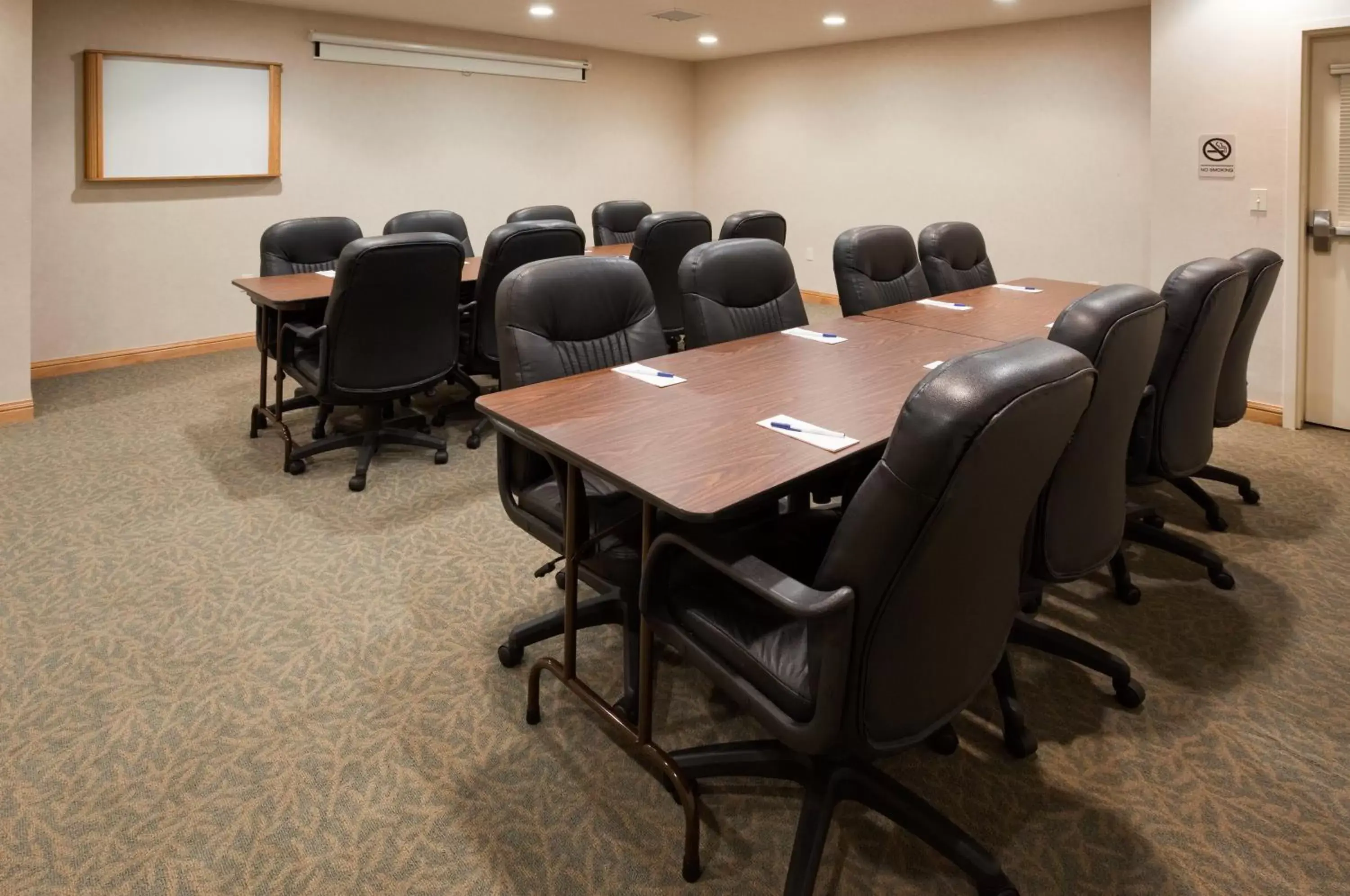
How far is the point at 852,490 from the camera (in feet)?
7.18

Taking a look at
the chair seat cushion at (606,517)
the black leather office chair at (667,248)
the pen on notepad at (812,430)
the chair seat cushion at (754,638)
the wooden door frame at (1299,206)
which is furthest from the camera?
the black leather office chair at (667,248)

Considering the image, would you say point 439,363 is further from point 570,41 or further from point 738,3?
point 570,41

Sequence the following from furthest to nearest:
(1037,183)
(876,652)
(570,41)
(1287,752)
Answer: (570,41) → (1037,183) → (1287,752) → (876,652)

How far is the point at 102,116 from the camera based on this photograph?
17.4 ft

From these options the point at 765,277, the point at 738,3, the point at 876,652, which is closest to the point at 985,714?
the point at 876,652

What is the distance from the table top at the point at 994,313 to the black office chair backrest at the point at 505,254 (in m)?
1.54

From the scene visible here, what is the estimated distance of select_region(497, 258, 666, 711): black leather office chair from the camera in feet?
6.66

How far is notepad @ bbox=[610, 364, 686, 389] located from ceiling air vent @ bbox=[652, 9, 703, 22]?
457 cm

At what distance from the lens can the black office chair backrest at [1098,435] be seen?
1.71 meters

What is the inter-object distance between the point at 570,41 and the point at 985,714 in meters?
7.03

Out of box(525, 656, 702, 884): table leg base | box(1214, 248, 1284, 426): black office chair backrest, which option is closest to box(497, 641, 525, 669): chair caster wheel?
box(525, 656, 702, 884): table leg base

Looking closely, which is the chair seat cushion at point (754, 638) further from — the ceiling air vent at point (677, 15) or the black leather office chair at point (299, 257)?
the ceiling air vent at point (677, 15)

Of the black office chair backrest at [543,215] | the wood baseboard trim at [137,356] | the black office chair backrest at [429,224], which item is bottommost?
the wood baseboard trim at [137,356]

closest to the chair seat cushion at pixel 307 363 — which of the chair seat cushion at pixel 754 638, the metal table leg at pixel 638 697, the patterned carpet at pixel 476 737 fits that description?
the patterned carpet at pixel 476 737
